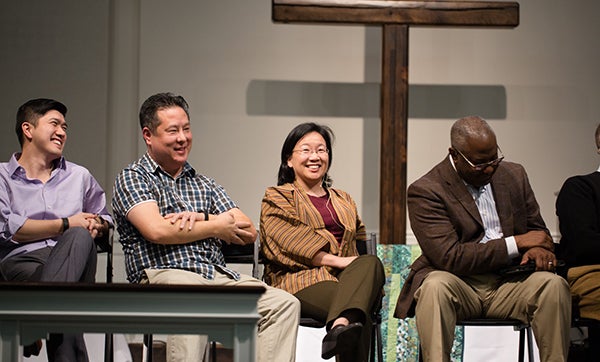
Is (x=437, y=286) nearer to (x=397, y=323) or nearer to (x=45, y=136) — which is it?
(x=397, y=323)

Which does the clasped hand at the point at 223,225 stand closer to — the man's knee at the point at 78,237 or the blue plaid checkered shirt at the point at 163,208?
the blue plaid checkered shirt at the point at 163,208

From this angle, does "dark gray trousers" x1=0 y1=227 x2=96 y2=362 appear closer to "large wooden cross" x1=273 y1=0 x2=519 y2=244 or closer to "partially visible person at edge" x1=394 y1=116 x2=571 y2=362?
"partially visible person at edge" x1=394 y1=116 x2=571 y2=362

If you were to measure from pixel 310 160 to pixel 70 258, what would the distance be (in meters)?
1.17

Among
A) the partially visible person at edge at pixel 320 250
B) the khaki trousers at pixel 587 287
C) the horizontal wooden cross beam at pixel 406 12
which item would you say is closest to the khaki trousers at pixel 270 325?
the partially visible person at edge at pixel 320 250

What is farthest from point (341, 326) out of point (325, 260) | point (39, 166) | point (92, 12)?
point (92, 12)

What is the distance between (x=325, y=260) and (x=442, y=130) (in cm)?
210

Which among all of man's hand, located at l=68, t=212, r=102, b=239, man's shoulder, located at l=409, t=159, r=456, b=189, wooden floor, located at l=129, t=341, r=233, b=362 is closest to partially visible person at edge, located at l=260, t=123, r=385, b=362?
man's shoulder, located at l=409, t=159, r=456, b=189

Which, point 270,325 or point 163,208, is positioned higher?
point 163,208

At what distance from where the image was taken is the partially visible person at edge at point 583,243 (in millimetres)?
4031

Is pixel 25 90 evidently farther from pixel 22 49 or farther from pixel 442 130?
pixel 442 130

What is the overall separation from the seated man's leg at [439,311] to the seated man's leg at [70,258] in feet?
4.36

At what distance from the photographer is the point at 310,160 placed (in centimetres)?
423

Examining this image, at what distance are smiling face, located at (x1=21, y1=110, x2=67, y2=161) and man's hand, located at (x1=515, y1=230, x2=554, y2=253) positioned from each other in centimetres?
202

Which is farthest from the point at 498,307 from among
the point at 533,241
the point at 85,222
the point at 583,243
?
the point at 85,222
